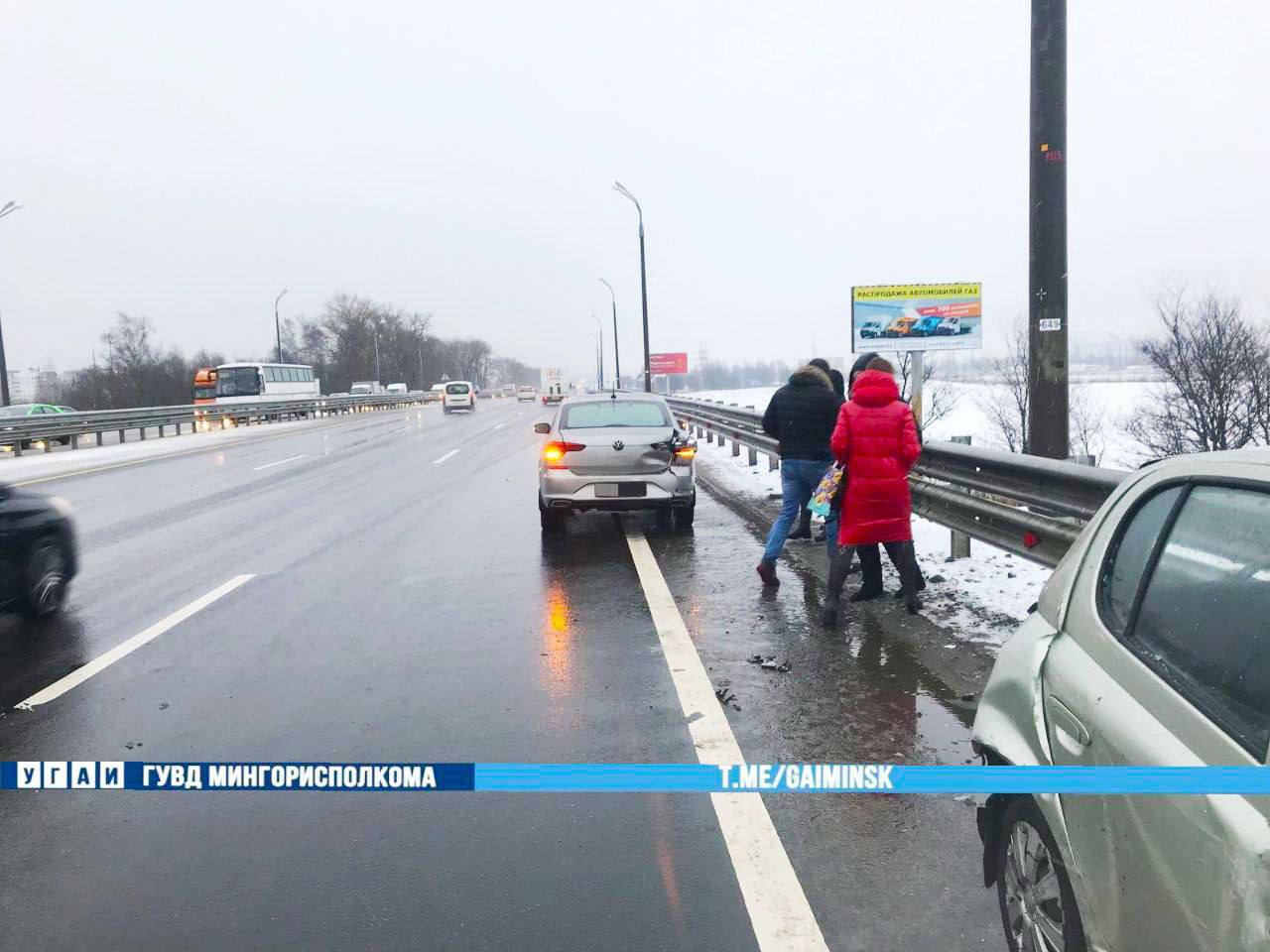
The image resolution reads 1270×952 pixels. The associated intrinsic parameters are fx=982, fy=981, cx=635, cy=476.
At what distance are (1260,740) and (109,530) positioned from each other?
1214 cm

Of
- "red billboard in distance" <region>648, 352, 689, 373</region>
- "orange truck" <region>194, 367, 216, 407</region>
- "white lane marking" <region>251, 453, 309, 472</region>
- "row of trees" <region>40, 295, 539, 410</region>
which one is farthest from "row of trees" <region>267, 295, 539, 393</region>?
"white lane marking" <region>251, 453, 309, 472</region>

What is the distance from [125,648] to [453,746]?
3097mm

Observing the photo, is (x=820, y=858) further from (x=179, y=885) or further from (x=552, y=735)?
(x=179, y=885)

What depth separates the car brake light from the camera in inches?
404

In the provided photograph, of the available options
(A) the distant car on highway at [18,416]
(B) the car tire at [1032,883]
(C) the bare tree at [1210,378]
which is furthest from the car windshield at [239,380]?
(B) the car tire at [1032,883]

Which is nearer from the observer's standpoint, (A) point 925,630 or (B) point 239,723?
(B) point 239,723

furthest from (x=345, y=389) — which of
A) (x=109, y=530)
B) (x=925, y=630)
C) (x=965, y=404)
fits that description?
(x=925, y=630)

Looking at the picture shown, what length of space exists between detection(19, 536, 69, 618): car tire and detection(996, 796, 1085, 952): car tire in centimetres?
685

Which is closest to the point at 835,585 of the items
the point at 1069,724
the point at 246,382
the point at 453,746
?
the point at 453,746

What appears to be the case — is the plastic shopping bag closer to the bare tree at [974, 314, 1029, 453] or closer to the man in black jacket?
the man in black jacket

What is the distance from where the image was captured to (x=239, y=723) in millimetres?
4809

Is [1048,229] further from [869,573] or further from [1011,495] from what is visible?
[869,573]

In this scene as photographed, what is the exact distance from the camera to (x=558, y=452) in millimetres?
10328

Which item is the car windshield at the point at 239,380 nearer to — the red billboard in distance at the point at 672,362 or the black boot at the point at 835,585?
the red billboard in distance at the point at 672,362
